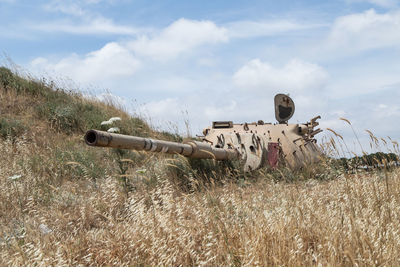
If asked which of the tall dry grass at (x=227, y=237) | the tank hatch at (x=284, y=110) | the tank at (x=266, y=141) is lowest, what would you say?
the tall dry grass at (x=227, y=237)

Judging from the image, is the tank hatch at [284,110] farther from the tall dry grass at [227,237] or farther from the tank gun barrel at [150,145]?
the tall dry grass at [227,237]

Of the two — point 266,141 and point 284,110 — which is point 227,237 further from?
point 284,110

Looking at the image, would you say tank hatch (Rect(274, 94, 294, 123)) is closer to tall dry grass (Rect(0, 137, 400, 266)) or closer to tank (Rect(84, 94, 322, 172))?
tank (Rect(84, 94, 322, 172))

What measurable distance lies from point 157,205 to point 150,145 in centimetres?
133

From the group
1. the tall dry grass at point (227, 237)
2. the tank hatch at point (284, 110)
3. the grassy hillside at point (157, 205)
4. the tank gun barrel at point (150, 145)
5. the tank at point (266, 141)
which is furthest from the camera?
the tank hatch at point (284, 110)

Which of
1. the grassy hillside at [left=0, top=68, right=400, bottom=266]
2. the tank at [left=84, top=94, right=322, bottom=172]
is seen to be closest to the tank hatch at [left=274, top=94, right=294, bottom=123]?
the tank at [left=84, top=94, right=322, bottom=172]

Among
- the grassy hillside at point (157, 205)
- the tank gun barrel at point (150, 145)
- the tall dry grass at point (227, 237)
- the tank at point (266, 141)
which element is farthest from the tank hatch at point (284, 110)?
the tall dry grass at point (227, 237)

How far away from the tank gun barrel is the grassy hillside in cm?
30

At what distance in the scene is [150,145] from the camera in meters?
5.78

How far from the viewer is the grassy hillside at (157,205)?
331 cm

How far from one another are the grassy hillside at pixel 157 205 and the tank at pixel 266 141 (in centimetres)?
31

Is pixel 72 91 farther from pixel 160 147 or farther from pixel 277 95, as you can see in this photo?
pixel 160 147

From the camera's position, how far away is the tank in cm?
820

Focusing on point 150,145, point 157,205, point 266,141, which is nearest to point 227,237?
point 157,205
